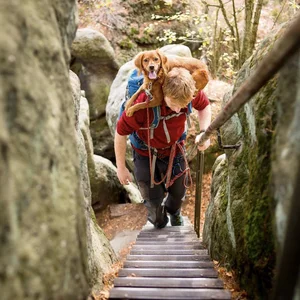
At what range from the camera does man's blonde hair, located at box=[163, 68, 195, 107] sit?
361cm

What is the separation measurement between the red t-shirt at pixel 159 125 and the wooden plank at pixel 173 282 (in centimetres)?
193

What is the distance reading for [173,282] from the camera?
9.40ft

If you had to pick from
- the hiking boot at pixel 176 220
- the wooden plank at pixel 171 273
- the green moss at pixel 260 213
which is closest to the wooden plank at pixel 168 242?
the hiking boot at pixel 176 220

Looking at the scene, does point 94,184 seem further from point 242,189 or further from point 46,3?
point 46,3

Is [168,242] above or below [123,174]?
below

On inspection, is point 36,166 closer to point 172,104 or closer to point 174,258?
point 172,104

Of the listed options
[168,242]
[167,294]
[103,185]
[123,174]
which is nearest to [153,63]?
[123,174]

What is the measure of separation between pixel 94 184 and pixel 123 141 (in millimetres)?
5913

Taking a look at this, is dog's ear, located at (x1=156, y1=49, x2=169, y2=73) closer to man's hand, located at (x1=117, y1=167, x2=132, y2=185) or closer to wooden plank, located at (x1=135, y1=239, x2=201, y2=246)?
man's hand, located at (x1=117, y1=167, x2=132, y2=185)

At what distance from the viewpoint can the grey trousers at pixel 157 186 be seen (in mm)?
4961

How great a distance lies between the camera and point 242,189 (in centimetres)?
338

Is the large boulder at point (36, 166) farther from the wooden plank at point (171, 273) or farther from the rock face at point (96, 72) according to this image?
the rock face at point (96, 72)

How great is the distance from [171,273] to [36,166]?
2130mm

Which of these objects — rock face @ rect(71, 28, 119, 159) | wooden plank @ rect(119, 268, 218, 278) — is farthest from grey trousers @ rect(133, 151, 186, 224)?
rock face @ rect(71, 28, 119, 159)
